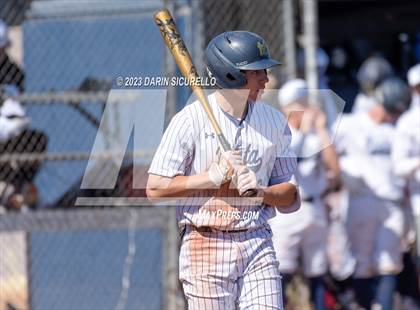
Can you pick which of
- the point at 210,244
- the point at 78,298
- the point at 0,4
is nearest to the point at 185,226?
the point at 210,244

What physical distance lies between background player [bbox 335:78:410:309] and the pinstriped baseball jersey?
344cm

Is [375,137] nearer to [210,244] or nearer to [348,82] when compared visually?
[210,244]

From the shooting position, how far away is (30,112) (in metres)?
8.44

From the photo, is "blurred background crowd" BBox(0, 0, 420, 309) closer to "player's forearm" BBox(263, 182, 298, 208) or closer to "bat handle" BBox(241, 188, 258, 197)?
"player's forearm" BBox(263, 182, 298, 208)

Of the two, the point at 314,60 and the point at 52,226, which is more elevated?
the point at 314,60

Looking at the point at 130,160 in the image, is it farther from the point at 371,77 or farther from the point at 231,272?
the point at 231,272

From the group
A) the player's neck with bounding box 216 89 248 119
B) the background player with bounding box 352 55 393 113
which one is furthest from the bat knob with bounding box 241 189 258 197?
the background player with bounding box 352 55 393 113

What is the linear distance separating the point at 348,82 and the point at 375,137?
470 centimetres

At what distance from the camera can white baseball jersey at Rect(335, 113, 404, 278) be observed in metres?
8.60

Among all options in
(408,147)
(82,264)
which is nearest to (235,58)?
(408,147)

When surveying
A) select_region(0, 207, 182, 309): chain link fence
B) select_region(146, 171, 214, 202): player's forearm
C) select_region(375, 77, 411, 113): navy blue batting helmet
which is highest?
select_region(146, 171, 214, 202): player's forearm

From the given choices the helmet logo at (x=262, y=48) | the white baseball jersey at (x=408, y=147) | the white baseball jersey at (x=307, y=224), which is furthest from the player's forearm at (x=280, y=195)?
the white baseball jersey at (x=408, y=147)

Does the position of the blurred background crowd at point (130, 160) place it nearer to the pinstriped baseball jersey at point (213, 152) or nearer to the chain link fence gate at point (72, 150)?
the chain link fence gate at point (72, 150)

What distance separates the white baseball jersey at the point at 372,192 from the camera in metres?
8.60
